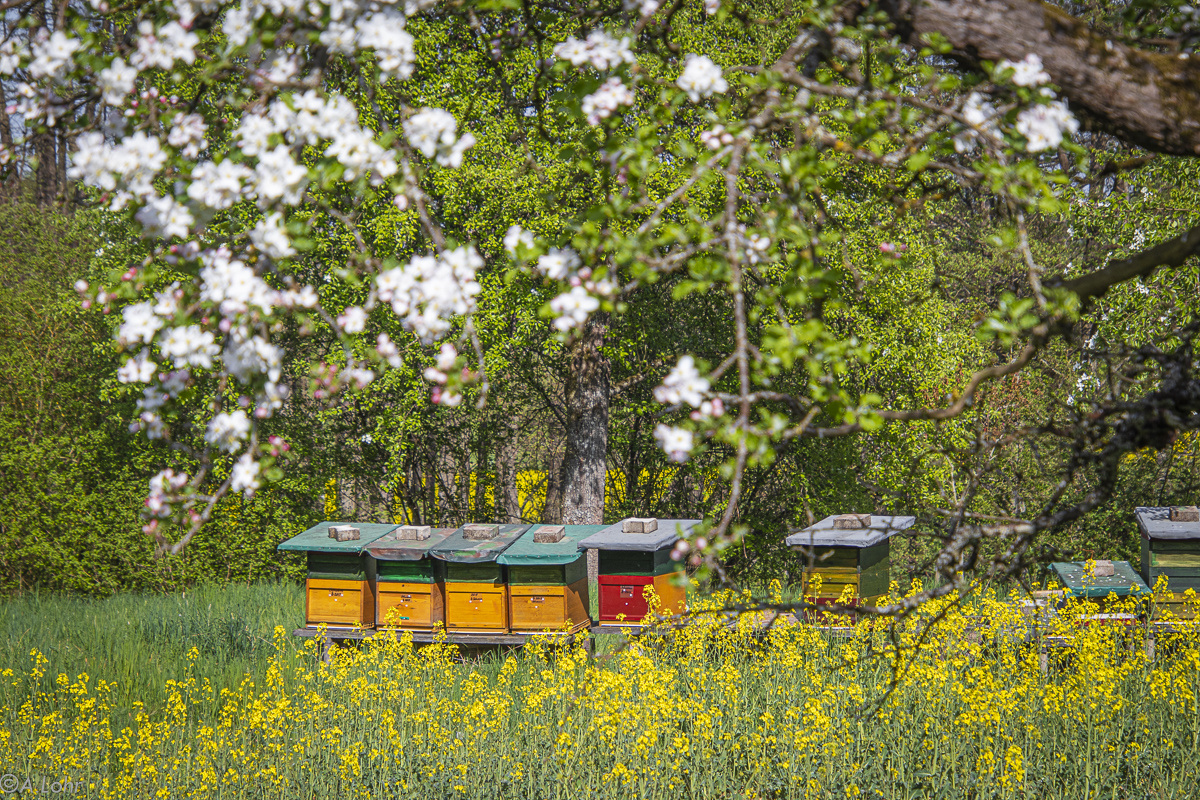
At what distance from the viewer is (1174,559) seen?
20.0ft

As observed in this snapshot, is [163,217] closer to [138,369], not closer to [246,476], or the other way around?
[138,369]

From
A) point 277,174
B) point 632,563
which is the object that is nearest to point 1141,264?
point 277,174

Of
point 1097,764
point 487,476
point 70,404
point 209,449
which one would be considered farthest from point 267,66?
point 70,404

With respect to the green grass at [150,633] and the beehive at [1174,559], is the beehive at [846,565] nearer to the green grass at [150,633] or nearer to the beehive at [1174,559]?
the beehive at [1174,559]

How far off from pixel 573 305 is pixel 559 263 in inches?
5.6

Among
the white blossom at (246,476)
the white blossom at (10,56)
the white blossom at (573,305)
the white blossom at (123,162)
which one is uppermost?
the white blossom at (10,56)

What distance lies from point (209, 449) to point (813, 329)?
4.42 feet

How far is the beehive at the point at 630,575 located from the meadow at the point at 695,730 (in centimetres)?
61

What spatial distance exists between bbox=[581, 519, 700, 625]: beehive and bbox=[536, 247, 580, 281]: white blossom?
465 centimetres

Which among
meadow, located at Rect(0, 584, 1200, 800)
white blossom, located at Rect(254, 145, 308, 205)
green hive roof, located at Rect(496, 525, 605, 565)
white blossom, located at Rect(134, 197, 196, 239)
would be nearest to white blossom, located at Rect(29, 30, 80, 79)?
white blossom, located at Rect(134, 197, 196, 239)

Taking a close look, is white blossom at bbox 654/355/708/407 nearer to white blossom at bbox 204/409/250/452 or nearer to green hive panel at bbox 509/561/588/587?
white blossom at bbox 204/409/250/452

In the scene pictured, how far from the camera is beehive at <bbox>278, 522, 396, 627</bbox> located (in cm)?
700

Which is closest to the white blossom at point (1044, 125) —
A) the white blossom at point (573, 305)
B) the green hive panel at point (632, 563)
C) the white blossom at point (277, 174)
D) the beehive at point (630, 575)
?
the white blossom at point (573, 305)

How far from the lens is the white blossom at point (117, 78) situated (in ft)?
6.46
